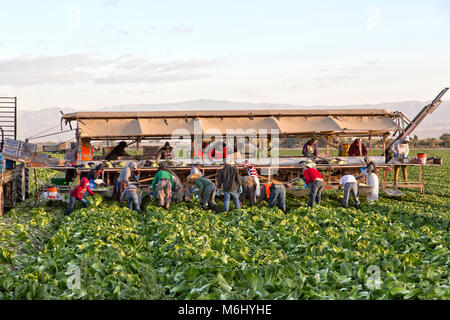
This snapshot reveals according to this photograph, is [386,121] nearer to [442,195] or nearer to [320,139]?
[320,139]

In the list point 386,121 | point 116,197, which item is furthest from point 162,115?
point 386,121

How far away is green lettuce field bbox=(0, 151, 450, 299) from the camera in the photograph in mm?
7336

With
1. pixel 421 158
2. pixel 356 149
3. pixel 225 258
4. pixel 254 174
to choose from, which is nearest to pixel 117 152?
pixel 254 174

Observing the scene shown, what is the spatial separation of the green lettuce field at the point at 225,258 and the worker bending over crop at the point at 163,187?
1814 mm

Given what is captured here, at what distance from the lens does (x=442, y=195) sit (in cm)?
2372

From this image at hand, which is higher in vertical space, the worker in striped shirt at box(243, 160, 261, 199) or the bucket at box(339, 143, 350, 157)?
the bucket at box(339, 143, 350, 157)

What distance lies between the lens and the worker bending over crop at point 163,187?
1644cm

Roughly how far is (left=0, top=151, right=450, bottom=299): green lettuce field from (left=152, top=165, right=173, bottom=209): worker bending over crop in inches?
71.4

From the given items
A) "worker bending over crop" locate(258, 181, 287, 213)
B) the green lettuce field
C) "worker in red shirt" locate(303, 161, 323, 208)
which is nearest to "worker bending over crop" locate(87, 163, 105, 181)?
the green lettuce field

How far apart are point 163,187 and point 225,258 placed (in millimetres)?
8242

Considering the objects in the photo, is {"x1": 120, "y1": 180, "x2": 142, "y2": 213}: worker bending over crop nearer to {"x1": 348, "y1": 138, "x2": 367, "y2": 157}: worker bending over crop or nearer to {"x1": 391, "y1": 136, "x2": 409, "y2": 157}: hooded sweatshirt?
{"x1": 348, "y1": 138, "x2": 367, "y2": 157}: worker bending over crop

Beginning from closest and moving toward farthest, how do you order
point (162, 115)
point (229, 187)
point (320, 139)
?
point (229, 187) < point (162, 115) < point (320, 139)

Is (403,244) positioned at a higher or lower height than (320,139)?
lower
